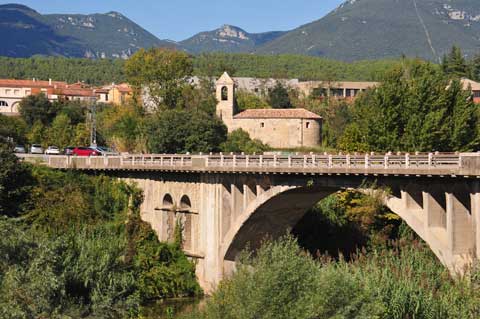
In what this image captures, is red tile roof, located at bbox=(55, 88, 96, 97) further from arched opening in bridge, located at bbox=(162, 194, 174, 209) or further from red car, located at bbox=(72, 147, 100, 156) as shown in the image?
arched opening in bridge, located at bbox=(162, 194, 174, 209)

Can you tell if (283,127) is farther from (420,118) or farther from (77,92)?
(77,92)

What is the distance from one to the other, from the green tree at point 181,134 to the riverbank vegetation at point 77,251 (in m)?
19.5

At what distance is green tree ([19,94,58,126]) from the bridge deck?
119 ft

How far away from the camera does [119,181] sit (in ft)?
188

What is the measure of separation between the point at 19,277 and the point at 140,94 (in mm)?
68075

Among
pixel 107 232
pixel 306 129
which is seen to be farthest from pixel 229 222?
pixel 306 129

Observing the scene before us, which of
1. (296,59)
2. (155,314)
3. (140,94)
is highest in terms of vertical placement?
(296,59)

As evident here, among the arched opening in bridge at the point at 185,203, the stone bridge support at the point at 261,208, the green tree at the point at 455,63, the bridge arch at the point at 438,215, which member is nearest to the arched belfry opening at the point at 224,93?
the green tree at the point at 455,63

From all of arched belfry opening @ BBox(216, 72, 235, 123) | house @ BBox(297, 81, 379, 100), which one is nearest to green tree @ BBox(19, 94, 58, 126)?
arched belfry opening @ BBox(216, 72, 235, 123)

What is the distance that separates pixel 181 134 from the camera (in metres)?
77.2

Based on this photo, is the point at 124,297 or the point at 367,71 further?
the point at 367,71

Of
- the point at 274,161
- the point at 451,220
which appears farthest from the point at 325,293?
the point at 274,161

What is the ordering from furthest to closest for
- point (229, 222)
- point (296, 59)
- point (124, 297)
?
1. point (296, 59)
2. point (229, 222)
3. point (124, 297)

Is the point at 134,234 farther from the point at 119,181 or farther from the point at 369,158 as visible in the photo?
the point at 369,158
